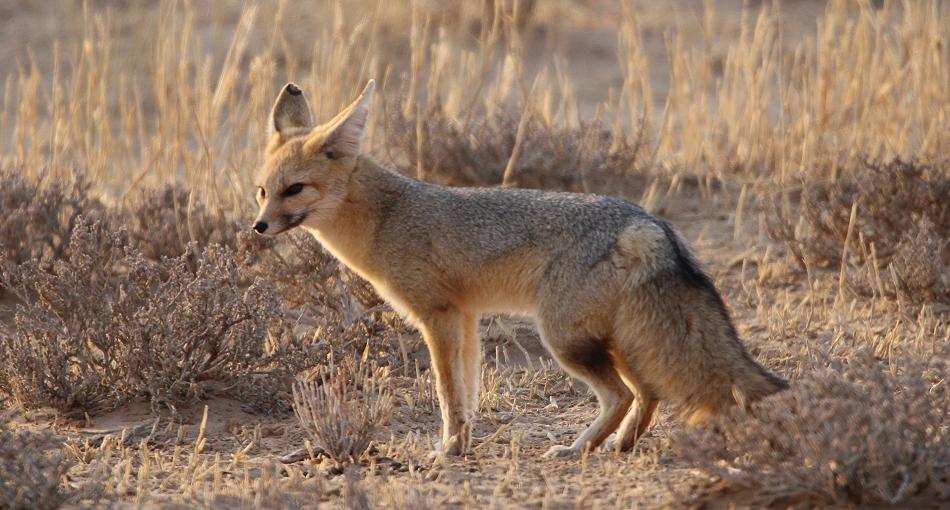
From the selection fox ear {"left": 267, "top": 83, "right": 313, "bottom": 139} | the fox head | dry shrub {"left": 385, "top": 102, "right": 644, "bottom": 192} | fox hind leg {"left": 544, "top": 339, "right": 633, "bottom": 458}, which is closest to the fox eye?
the fox head

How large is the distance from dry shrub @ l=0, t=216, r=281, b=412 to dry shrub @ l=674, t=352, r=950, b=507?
2.42 metres

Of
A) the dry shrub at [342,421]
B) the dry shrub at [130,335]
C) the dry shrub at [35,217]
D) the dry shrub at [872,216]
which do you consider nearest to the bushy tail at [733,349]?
the dry shrub at [342,421]

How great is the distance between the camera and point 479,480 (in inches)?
177

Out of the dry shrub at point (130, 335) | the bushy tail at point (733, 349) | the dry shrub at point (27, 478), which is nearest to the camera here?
the dry shrub at point (27, 478)

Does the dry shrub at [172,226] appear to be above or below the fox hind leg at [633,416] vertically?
above

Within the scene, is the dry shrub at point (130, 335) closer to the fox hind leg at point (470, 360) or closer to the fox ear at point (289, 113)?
the fox ear at point (289, 113)

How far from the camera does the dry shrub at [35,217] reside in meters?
7.22

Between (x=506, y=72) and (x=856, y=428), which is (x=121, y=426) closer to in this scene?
(x=856, y=428)

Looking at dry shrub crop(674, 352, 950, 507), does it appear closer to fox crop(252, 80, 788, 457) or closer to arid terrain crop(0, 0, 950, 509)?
arid terrain crop(0, 0, 950, 509)

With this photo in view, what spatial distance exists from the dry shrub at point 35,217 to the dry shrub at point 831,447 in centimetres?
461

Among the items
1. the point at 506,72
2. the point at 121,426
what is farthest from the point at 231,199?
the point at 121,426

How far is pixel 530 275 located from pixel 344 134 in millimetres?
1068

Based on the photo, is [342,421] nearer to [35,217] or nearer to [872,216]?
[35,217]

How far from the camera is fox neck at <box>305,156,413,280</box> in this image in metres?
5.17
